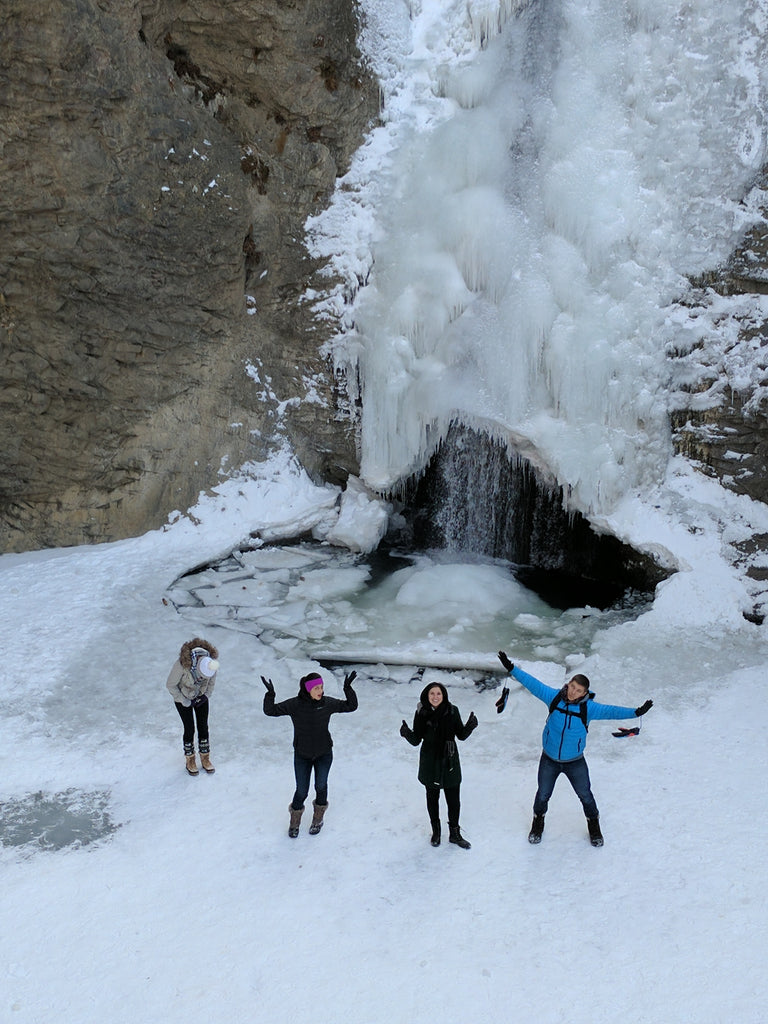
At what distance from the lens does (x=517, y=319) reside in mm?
10047

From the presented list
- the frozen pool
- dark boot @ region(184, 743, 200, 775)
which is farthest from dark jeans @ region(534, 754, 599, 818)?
the frozen pool

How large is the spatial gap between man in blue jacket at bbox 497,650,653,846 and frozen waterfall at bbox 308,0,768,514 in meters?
4.91

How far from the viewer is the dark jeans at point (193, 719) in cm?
603

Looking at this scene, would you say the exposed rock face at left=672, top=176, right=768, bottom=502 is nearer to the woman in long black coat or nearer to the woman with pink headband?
the woman in long black coat

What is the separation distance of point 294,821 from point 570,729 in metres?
1.88

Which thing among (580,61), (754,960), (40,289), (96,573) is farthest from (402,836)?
(580,61)

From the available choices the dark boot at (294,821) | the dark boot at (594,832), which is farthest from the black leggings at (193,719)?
the dark boot at (594,832)

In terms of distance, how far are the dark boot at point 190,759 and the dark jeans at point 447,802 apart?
6.11ft

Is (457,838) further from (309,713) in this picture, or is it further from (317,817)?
(309,713)

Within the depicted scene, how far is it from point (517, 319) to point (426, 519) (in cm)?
329

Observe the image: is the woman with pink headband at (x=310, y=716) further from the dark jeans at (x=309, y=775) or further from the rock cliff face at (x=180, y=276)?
the rock cliff face at (x=180, y=276)

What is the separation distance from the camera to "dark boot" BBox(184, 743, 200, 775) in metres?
6.19

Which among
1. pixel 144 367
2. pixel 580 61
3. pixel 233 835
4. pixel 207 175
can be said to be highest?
pixel 580 61

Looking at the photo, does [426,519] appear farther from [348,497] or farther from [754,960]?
[754,960]
